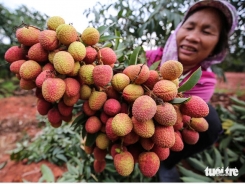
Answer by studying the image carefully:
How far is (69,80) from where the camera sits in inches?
21.4

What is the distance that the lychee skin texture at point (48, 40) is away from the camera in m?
0.53

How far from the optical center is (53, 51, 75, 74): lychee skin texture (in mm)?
495

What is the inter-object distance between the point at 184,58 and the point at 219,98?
84.6 inches

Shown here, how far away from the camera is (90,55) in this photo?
56 centimetres

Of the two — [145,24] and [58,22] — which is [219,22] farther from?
[58,22]

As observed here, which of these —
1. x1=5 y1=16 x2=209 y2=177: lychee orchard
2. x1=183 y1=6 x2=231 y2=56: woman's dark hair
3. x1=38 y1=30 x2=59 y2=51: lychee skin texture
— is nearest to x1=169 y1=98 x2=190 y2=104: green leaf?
x1=5 y1=16 x2=209 y2=177: lychee orchard

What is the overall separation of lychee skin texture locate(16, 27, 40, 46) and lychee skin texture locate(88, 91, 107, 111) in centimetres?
23

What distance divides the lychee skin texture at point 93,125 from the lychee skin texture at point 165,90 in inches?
7.9

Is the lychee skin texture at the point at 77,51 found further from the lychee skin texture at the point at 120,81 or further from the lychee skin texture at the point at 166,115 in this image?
the lychee skin texture at the point at 166,115

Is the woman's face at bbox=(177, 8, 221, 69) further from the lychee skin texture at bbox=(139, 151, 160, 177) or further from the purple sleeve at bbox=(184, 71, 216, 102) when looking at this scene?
the lychee skin texture at bbox=(139, 151, 160, 177)

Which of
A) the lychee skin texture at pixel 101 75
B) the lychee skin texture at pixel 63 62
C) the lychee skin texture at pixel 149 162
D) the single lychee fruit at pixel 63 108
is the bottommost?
the lychee skin texture at pixel 149 162

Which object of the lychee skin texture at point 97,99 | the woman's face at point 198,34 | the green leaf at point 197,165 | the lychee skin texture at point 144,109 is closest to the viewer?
the lychee skin texture at point 144,109

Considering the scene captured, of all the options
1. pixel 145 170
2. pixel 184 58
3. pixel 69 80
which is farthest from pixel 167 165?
pixel 69 80

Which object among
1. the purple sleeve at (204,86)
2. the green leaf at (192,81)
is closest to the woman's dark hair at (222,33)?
the purple sleeve at (204,86)
